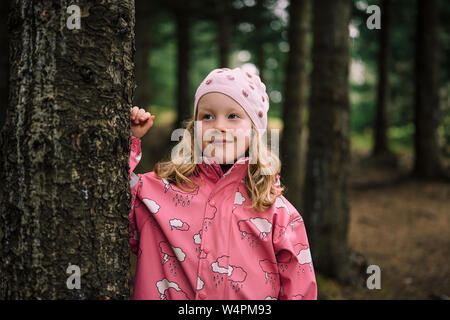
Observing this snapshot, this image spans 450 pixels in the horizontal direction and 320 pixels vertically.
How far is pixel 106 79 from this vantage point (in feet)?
5.99

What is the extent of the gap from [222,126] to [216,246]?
2.32 feet

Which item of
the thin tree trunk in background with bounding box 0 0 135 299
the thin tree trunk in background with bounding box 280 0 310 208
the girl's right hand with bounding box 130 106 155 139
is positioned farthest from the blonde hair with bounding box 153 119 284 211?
the thin tree trunk in background with bounding box 280 0 310 208

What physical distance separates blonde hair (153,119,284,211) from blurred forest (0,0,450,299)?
0.30 meters

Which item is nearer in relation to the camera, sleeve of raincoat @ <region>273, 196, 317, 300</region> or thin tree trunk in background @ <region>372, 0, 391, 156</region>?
sleeve of raincoat @ <region>273, 196, 317, 300</region>

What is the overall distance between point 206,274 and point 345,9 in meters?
4.70

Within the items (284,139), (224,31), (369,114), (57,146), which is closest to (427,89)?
(284,139)

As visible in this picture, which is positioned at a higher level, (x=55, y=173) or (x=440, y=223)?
(x=55, y=173)

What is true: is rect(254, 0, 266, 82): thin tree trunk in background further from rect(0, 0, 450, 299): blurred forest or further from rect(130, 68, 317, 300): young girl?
rect(130, 68, 317, 300): young girl

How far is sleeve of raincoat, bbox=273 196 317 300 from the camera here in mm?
2084

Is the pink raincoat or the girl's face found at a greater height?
the girl's face

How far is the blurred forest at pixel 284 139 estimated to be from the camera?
174cm

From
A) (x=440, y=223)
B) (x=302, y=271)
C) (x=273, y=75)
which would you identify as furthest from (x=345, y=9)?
(x=273, y=75)

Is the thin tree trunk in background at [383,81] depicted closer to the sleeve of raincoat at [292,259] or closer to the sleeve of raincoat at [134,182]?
the sleeve of raincoat at [292,259]
